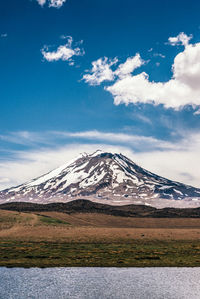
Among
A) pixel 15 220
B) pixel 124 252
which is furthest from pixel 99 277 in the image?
pixel 15 220

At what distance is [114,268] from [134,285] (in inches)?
408

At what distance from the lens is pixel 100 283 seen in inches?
1420

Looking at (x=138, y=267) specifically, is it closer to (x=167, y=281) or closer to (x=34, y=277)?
(x=167, y=281)

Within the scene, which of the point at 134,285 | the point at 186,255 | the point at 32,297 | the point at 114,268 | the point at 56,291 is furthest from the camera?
the point at 186,255

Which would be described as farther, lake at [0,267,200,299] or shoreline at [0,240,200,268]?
shoreline at [0,240,200,268]

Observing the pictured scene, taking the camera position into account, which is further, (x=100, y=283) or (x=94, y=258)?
(x=94, y=258)

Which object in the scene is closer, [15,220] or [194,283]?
[194,283]

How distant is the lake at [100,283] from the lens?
103ft

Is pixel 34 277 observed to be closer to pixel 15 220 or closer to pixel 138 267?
pixel 138 267

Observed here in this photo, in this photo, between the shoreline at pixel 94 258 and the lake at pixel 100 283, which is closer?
the lake at pixel 100 283

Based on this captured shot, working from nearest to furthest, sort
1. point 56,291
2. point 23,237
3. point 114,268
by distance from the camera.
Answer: point 56,291 < point 114,268 < point 23,237

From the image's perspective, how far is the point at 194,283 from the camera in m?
36.8

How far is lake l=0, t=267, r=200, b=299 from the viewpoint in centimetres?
3141

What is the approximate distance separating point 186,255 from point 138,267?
1406cm
